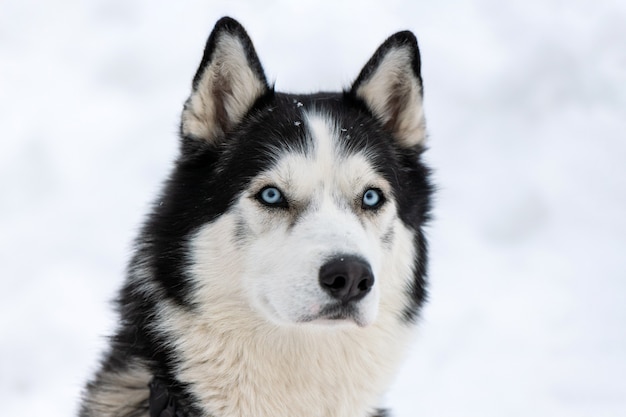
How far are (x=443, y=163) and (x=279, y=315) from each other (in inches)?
197

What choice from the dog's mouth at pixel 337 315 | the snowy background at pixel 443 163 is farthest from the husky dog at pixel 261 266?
the snowy background at pixel 443 163

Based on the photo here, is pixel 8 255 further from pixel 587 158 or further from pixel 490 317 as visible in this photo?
pixel 587 158

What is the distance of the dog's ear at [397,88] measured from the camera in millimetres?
3590

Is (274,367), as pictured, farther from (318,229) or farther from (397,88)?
(397,88)

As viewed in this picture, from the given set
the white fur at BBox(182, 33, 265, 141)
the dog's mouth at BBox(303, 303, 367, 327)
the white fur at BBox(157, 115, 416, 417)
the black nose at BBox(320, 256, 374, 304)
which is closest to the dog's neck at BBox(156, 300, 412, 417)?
the white fur at BBox(157, 115, 416, 417)

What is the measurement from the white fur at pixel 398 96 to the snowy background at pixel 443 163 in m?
1.23

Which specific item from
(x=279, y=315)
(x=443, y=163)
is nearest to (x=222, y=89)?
(x=279, y=315)

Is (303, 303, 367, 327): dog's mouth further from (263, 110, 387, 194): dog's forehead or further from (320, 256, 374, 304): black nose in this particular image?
(263, 110, 387, 194): dog's forehead

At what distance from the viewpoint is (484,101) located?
834cm

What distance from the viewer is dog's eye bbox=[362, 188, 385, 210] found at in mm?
3305

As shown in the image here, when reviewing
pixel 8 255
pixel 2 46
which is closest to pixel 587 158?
pixel 8 255

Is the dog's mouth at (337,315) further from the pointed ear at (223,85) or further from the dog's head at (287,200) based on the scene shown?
the pointed ear at (223,85)

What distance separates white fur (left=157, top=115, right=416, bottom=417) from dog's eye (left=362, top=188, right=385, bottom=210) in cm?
3

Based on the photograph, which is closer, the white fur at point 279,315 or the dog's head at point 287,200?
the dog's head at point 287,200
